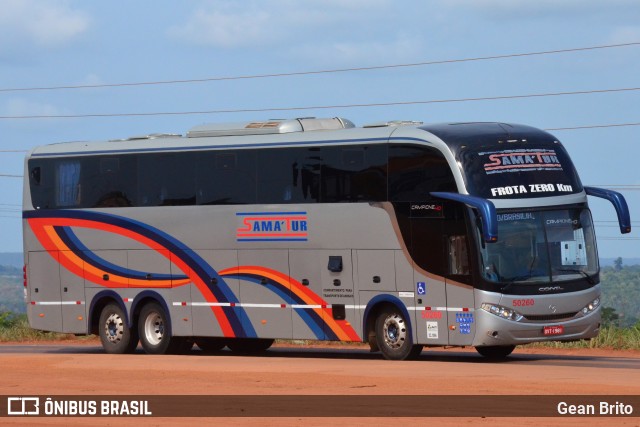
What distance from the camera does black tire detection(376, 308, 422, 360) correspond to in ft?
91.8

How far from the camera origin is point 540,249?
27.0m

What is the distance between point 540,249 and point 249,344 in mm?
8545

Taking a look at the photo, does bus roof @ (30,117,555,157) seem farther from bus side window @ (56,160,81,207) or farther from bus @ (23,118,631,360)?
bus side window @ (56,160,81,207)

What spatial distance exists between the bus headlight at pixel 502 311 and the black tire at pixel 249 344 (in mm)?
7779

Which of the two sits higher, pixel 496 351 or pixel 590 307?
pixel 590 307


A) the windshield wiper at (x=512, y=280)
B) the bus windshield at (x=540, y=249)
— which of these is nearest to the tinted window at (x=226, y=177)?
the bus windshield at (x=540, y=249)

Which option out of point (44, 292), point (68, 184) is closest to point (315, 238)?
point (68, 184)

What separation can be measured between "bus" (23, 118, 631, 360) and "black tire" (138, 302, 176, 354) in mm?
43

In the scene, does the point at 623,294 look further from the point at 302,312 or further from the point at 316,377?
the point at 316,377

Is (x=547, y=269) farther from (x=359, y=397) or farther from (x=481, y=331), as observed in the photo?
(x=359, y=397)

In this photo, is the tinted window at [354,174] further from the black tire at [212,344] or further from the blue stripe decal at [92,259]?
the black tire at [212,344]

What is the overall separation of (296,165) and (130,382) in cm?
649

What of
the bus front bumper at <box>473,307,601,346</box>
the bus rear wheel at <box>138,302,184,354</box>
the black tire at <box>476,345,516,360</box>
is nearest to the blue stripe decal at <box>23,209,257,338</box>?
the bus rear wheel at <box>138,302,184,354</box>
